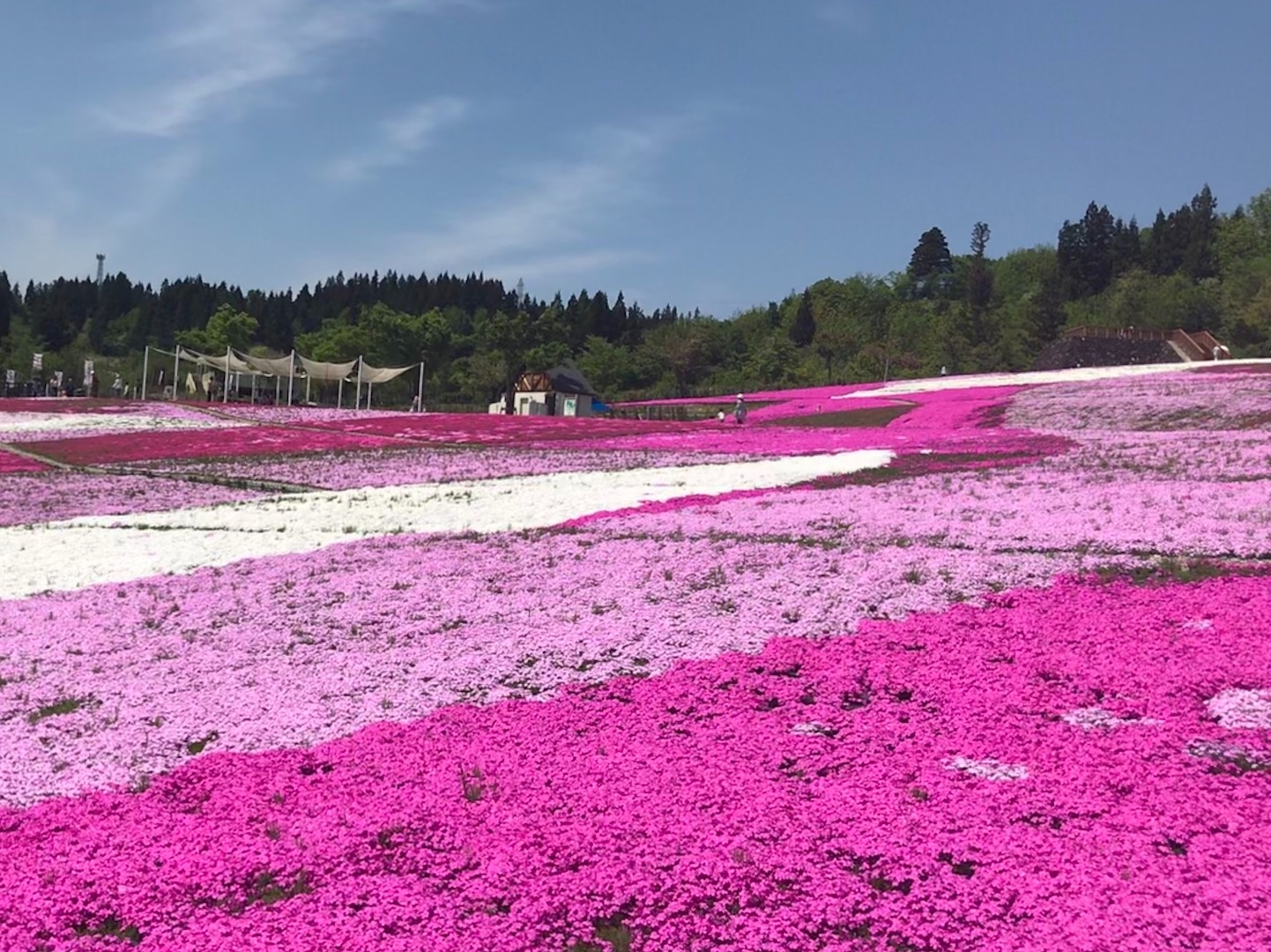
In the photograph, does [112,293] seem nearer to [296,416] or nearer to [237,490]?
[296,416]

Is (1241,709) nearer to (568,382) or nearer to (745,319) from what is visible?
(568,382)

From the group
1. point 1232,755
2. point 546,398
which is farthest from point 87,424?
point 1232,755

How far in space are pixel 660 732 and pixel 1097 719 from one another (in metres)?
3.27

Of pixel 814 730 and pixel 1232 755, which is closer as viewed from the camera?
pixel 1232 755

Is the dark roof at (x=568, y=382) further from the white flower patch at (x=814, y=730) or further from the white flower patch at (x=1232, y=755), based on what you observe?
the white flower patch at (x=1232, y=755)

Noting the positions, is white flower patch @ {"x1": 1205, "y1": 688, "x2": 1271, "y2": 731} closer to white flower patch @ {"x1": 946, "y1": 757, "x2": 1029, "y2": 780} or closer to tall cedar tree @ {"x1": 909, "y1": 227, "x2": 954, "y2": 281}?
white flower patch @ {"x1": 946, "y1": 757, "x2": 1029, "y2": 780}

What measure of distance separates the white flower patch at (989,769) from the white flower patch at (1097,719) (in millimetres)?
941

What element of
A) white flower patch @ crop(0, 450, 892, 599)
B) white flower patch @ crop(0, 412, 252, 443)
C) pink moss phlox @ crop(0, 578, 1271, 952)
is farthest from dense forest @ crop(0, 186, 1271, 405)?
pink moss phlox @ crop(0, 578, 1271, 952)

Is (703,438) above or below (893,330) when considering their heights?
below

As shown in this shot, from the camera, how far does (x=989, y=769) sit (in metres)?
6.97

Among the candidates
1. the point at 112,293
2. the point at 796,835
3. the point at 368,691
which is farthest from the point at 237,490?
the point at 112,293

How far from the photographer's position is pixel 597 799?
269 inches

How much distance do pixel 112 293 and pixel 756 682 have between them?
20472 cm

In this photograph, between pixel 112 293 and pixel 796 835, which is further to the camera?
pixel 112 293
